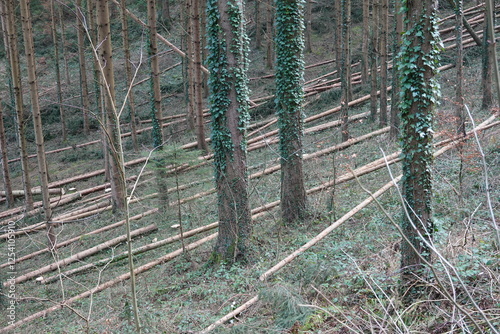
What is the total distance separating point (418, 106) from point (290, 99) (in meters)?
4.38

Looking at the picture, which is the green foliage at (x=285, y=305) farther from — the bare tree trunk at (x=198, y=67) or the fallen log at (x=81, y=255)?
the bare tree trunk at (x=198, y=67)

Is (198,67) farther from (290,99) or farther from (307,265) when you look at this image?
(307,265)

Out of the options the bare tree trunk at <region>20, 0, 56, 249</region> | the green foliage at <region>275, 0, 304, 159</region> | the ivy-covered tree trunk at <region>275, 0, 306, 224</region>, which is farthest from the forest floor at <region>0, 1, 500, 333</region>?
the green foliage at <region>275, 0, 304, 159</region>

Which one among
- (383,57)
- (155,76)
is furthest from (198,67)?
(383,57)

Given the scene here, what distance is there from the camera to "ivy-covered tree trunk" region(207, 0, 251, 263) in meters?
8.12

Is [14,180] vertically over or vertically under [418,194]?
under

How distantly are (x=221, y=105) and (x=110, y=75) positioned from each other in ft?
15.0

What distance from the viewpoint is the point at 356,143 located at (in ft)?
47.2

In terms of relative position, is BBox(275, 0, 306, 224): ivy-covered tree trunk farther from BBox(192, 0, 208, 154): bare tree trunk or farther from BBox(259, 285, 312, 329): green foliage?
BBox(192, 0, 208, 154): bare tree trunk

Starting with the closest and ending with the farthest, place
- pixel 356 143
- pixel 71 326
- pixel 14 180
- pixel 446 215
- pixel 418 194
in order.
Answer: pixel 418 194
pixel 71 326
pixel 446 215
pixel 356 143
pixel 14 180

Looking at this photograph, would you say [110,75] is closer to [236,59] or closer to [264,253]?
[236,59]

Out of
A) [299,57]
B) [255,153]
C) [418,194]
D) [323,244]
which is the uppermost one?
[299,57]

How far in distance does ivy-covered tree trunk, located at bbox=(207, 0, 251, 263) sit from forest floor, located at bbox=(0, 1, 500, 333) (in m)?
0.42

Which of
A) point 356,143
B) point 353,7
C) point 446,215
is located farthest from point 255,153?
point 353,7
